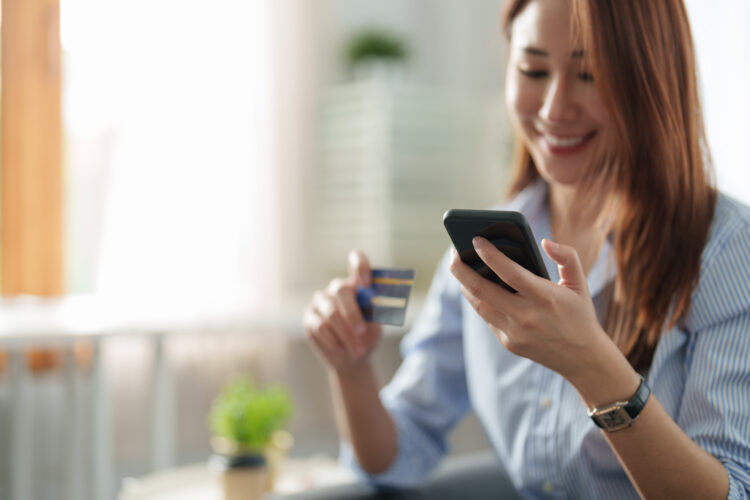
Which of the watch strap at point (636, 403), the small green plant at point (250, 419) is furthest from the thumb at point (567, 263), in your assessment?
the small green plant at point (250, 419)

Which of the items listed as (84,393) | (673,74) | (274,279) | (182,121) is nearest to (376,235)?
(274,279)

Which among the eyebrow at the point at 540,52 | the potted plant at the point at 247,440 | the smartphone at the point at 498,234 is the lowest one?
the potted plant at the point at 247,440

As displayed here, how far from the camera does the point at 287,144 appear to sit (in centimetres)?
302

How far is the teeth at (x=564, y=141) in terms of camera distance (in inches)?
34.0

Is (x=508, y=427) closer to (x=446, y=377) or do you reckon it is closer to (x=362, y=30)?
(x=446, y=377)

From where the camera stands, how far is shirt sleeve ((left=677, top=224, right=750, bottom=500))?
29.0 inches

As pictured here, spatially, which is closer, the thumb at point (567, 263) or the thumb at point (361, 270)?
the thumb at point (567, 263)

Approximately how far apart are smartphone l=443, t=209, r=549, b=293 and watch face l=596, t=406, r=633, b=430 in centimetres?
13

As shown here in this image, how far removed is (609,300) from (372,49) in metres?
2.43

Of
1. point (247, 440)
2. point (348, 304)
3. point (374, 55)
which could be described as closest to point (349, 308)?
point (348, 304)

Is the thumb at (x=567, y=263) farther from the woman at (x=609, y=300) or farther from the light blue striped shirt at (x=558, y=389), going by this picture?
the light blue striped shirt at (x=558, y=389)

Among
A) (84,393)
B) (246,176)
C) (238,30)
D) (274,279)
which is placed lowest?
(84,393)

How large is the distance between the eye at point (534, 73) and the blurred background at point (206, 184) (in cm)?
117

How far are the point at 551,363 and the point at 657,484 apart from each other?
0.16 metres
